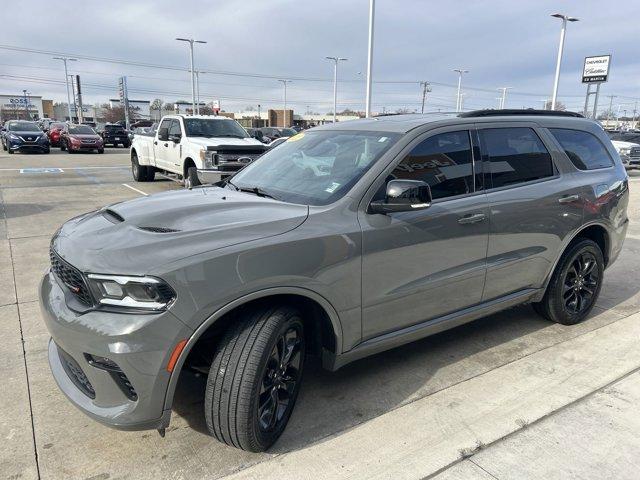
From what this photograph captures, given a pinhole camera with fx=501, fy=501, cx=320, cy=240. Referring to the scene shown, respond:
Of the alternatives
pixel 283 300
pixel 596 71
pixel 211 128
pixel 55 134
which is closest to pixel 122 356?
pixel 283 300

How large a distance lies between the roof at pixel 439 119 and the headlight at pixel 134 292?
1891 millimetres

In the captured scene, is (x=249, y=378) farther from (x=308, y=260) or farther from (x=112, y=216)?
(x=112, y=216)

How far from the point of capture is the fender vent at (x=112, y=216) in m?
2.86

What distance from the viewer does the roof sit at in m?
3.45

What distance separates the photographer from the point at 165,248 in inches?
93.0

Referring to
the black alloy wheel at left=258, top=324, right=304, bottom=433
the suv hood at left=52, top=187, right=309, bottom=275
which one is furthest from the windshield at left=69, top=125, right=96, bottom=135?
the black alloy wheel at left=258, top=324, right=304, bottom=433

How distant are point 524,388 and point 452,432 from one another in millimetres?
798

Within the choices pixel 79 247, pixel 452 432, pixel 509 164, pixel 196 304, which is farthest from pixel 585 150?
pixel 79 247

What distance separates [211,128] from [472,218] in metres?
9.57

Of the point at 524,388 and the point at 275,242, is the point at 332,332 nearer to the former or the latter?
the point at 275,242

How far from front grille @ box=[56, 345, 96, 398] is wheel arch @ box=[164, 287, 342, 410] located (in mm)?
426

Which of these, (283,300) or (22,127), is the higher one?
(22,127)

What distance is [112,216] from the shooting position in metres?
2.97

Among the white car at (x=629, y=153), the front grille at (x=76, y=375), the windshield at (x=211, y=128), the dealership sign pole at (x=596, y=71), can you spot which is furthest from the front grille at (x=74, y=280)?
the dealership sign pole at (x=596, y=71)
